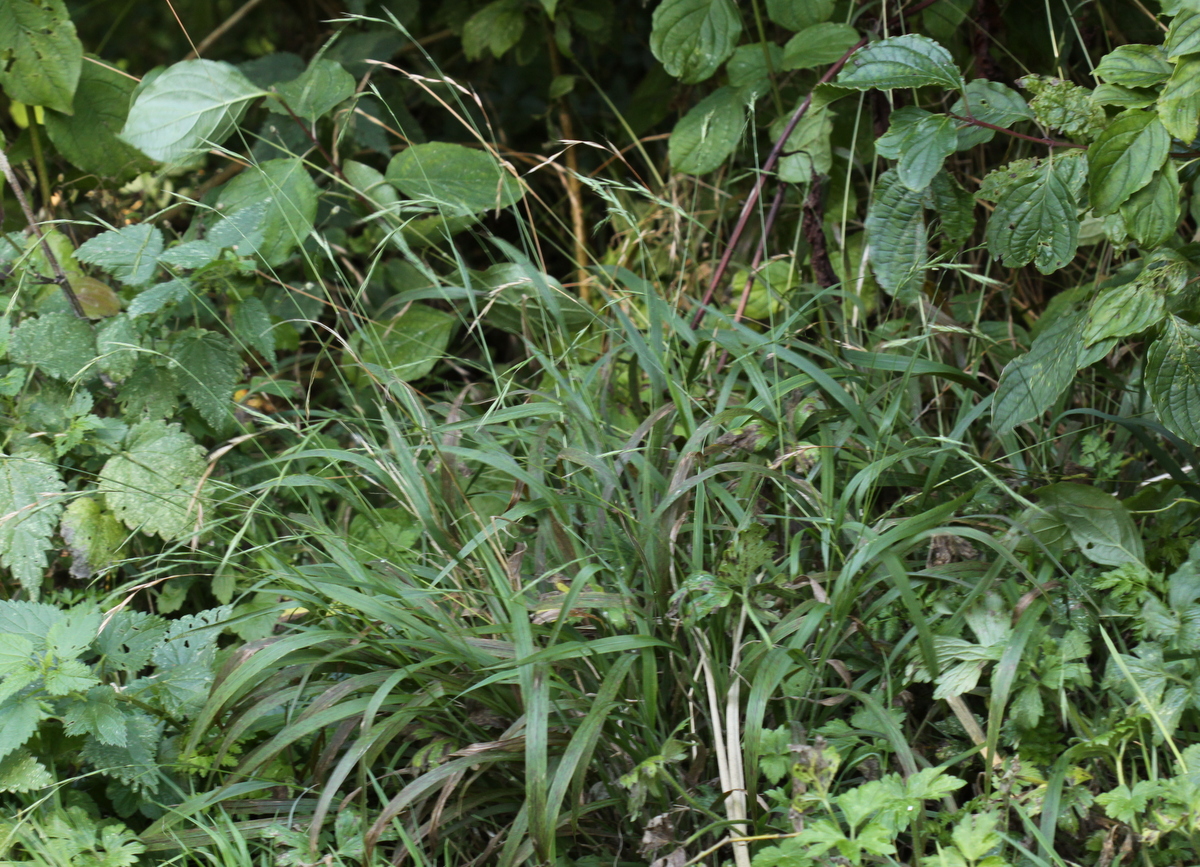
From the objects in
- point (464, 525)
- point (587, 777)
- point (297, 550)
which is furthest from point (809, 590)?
point (297, 550)

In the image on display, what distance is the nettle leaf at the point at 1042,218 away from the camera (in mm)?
1320

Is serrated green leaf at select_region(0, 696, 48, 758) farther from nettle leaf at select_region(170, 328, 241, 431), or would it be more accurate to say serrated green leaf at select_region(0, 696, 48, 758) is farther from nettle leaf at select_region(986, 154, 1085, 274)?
nettle leaf at select_region(986, 154, 1085, 274)

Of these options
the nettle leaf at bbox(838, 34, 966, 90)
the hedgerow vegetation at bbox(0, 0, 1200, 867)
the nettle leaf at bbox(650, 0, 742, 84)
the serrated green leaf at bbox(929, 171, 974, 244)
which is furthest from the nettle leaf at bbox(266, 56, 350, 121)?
the serrated green leaf at bbox(929, 171, 974, 244)

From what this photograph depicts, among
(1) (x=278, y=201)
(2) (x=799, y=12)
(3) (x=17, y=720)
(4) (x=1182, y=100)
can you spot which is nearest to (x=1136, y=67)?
(4) (x=1182, y=100)

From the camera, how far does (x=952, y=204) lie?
147 centimetres

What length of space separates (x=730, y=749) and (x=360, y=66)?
1.83 metres

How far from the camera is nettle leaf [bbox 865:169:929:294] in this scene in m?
1.50

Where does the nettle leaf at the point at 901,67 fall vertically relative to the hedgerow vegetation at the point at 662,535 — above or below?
above

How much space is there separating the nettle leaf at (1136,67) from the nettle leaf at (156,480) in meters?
1.37

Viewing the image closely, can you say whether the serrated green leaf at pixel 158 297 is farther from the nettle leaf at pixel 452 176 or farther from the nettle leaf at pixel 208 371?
the nettle leaf at pixel 452 176

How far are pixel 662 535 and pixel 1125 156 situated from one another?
2.38 feet

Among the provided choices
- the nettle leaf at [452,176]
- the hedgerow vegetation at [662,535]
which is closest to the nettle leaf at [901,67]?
the hedgerow vegetation at [662,535]

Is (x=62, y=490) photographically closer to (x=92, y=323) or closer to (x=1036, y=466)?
(x=92, y=323)

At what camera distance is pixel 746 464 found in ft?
4.28
